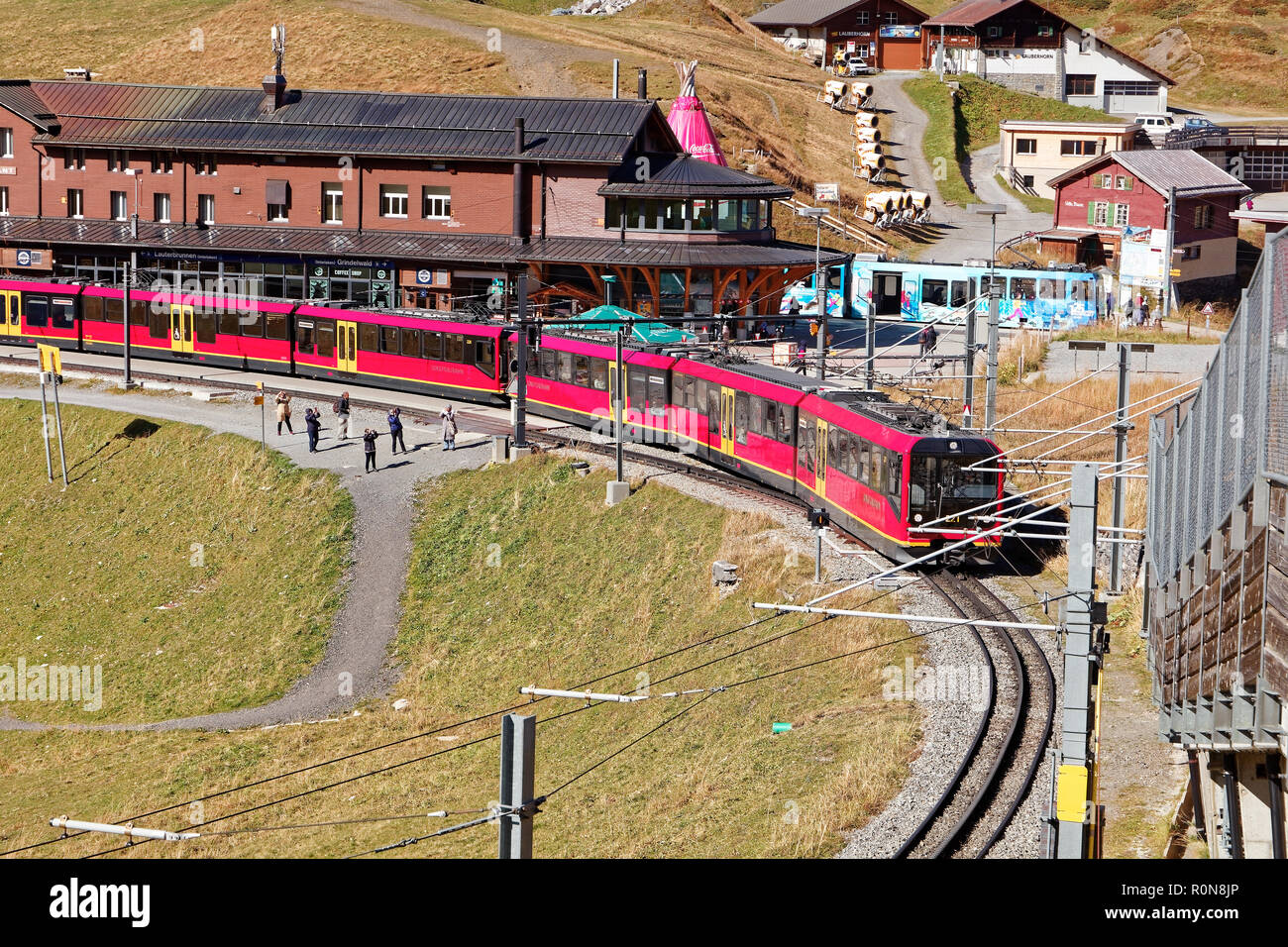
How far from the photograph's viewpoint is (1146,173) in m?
71.2

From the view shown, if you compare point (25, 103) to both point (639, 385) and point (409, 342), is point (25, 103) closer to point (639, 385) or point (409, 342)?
point (409, 342)

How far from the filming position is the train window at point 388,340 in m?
55.2

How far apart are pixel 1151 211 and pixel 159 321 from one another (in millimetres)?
42188

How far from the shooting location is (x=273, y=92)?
70.3 metres

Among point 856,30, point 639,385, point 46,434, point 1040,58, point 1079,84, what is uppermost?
point 856,30

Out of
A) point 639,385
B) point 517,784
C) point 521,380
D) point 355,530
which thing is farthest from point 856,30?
point 517,784

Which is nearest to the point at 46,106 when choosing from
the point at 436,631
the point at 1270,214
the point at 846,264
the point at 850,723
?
the point at 846,264

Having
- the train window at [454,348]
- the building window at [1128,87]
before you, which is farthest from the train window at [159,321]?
the building window at [1128,87]

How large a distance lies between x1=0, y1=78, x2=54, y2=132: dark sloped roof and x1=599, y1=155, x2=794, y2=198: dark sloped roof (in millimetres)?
27234

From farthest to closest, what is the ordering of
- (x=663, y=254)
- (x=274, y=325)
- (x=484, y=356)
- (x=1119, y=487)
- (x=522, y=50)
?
(x=522, y=50) < (x=663, y=254) < (x=274, y=325) < (x=484, y=356) < (x=1119, y=487)

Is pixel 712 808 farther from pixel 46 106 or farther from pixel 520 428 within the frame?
pixel 46 106

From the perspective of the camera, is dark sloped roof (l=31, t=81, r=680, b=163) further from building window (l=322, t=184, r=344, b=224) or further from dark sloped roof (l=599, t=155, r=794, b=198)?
building window (l=322, t=184, r=344, b=224)

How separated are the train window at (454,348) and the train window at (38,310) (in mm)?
19701
